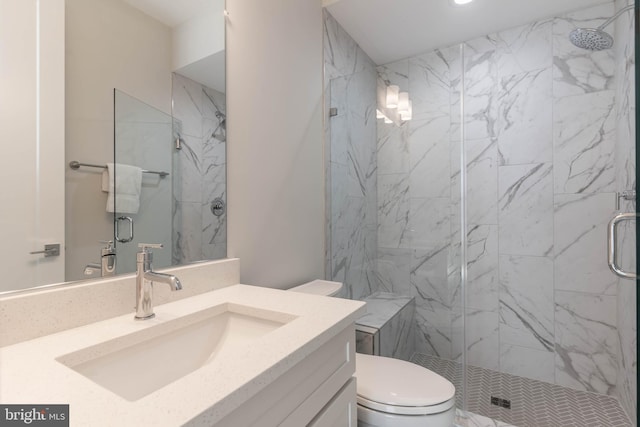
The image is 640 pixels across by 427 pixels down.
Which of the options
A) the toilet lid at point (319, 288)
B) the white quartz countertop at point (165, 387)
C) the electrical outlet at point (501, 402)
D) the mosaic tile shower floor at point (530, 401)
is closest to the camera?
the white quartz countertop at point (165, 387)

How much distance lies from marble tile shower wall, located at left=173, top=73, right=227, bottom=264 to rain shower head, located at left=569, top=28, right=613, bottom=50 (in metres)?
2.10

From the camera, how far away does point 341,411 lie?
0.86 meters

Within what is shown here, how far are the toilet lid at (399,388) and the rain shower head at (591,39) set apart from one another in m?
2.10

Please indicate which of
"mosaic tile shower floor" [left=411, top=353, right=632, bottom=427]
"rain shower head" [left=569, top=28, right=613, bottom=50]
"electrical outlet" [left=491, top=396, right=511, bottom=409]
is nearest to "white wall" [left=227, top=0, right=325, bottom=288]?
"mosaic tile shower floor" [left=411, top=353, right=632, bottom=427]

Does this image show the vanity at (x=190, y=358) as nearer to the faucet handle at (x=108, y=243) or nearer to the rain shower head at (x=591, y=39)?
the faucet handle at (x=108, y=243)

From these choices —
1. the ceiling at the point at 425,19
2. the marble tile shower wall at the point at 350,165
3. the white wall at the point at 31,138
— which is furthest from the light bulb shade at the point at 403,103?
the white wall at the point at 31,138

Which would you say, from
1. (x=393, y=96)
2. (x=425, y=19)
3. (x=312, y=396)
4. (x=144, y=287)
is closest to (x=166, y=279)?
(x=144, y=287)

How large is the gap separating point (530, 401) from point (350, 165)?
1.88 metres

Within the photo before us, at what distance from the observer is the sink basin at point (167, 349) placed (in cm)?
67

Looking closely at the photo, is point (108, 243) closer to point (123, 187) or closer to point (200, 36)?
point (123, 187)

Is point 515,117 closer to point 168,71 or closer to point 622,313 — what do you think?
point 622,313

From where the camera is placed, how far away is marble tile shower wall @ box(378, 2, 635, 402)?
79.0 inches

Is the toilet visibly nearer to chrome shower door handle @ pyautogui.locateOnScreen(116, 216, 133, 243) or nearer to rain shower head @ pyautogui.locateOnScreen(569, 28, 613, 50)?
chrome shower door handle @ pyautogui.locateOnScreen(116, 216, 133, 243)

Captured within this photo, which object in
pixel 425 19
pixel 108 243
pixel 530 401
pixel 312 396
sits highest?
pixel 425 19
